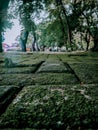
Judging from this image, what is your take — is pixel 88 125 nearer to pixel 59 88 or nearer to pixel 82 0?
pixel 59 88

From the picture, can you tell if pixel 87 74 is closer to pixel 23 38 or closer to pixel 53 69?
pixel 53 69

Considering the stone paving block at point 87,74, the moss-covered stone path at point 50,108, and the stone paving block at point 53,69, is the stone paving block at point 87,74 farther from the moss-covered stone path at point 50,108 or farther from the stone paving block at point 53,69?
the moss-covered stone path at point 50,108

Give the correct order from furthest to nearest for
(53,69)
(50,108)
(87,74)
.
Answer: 1. (53,69)
2. (87,74)
3. (50,108)

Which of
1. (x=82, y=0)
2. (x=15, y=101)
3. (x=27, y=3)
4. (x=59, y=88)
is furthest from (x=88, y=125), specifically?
(x=82, y=0)

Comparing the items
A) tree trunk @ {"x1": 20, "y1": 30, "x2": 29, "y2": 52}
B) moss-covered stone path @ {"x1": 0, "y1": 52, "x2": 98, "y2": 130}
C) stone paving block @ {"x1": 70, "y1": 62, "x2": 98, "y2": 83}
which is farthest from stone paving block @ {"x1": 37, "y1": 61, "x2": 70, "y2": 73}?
tree trunk @ {"x1": 20, "y1": 30, "x2": 29, "y2": 52}

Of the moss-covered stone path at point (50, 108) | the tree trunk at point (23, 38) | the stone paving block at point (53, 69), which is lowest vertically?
the moss-covered stone path at point (50, 108)

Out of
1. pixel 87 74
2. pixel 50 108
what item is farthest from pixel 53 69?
pixel 50 108

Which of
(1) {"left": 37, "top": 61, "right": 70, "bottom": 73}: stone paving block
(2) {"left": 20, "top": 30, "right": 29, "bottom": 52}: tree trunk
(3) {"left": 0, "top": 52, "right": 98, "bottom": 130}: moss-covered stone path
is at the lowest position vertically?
(3) {"left": 0, "top": 52, "right": 98, "bottom": 130}: moss-covered stone path

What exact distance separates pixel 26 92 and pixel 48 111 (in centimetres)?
33

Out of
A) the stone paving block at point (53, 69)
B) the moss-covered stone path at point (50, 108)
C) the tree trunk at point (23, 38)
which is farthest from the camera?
the tree trunk at point (23, 38)

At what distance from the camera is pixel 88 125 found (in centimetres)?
76

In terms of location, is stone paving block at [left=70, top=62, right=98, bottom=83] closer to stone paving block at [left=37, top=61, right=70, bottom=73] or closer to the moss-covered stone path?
stone paving block at [left=37, top=61, right=70, bottom=73]

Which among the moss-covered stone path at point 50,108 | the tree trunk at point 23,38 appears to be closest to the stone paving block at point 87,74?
the moss-covered stone path at point 50,108

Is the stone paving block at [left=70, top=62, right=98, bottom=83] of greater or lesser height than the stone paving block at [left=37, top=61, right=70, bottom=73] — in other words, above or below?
below
